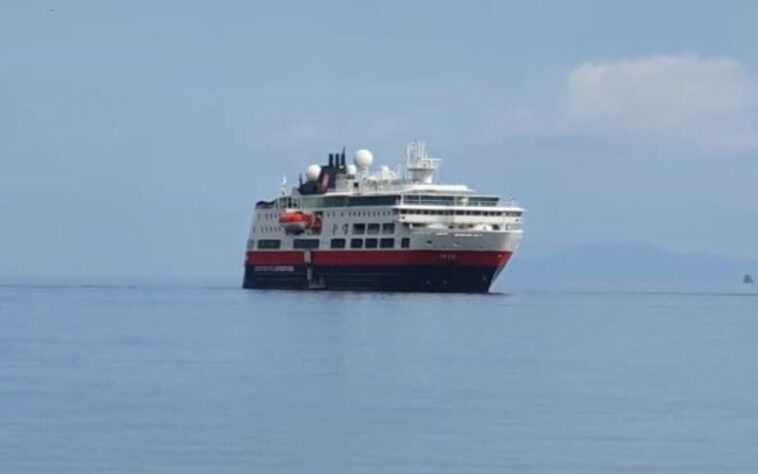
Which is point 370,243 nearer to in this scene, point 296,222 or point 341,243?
point 341,243

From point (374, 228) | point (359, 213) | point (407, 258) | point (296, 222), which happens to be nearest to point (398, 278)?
point (407, 258)

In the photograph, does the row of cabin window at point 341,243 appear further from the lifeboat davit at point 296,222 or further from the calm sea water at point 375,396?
the calm sea water at point 375,396

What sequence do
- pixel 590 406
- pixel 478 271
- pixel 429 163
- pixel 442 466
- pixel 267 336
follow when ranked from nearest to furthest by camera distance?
1. pixel 442 466
2. pixel 590 406
3. pixel 267 336
4. pixel 478 271
5. pixel 429 163

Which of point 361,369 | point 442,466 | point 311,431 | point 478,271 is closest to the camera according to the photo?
point 442,466

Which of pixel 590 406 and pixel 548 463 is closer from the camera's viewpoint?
pixel 548 463

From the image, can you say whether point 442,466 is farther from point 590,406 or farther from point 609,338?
point 609,338

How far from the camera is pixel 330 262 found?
363 feet

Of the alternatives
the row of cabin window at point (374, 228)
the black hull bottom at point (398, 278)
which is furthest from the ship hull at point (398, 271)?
the row of cabin window at point (374, 228)

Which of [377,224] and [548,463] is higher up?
[377,224]

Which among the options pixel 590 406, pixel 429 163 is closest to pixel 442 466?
pixel 590 406

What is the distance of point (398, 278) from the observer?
10562 cm

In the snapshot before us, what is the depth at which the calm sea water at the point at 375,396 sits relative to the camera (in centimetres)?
3891

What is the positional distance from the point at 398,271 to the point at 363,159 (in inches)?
670

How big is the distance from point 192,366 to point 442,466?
2385 cm
